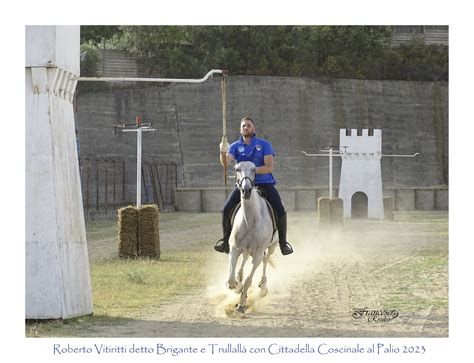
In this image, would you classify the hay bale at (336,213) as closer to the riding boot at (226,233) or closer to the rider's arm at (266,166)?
the riding boot at (226,233)

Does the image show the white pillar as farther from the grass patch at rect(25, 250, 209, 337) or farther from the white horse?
the white horse

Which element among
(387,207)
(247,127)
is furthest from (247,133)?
(387,207)

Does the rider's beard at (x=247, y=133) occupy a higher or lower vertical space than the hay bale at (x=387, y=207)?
higher

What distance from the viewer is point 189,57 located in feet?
222

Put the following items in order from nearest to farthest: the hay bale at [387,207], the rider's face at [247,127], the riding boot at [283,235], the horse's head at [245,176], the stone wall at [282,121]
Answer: the horse's head at [245,176]
the rider's face at [247,127]
the riding boot at [283,235]
the hay bale at [387,207]
the stone wall at [282,121]

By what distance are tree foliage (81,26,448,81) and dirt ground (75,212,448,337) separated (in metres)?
33.6

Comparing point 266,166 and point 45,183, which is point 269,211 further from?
point 45,183

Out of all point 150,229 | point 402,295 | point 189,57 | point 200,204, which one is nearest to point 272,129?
point 189,57

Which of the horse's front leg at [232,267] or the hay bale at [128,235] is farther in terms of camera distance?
the hay bale at [128,235]

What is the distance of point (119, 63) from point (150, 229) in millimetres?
42095

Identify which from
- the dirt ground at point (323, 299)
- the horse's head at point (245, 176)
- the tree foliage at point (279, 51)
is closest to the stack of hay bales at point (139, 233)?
the dirt ground at point (323, 299)

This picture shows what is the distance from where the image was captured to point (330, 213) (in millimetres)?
42000

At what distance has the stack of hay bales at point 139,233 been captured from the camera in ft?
86.6

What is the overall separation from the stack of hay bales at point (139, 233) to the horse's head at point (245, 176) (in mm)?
10507
